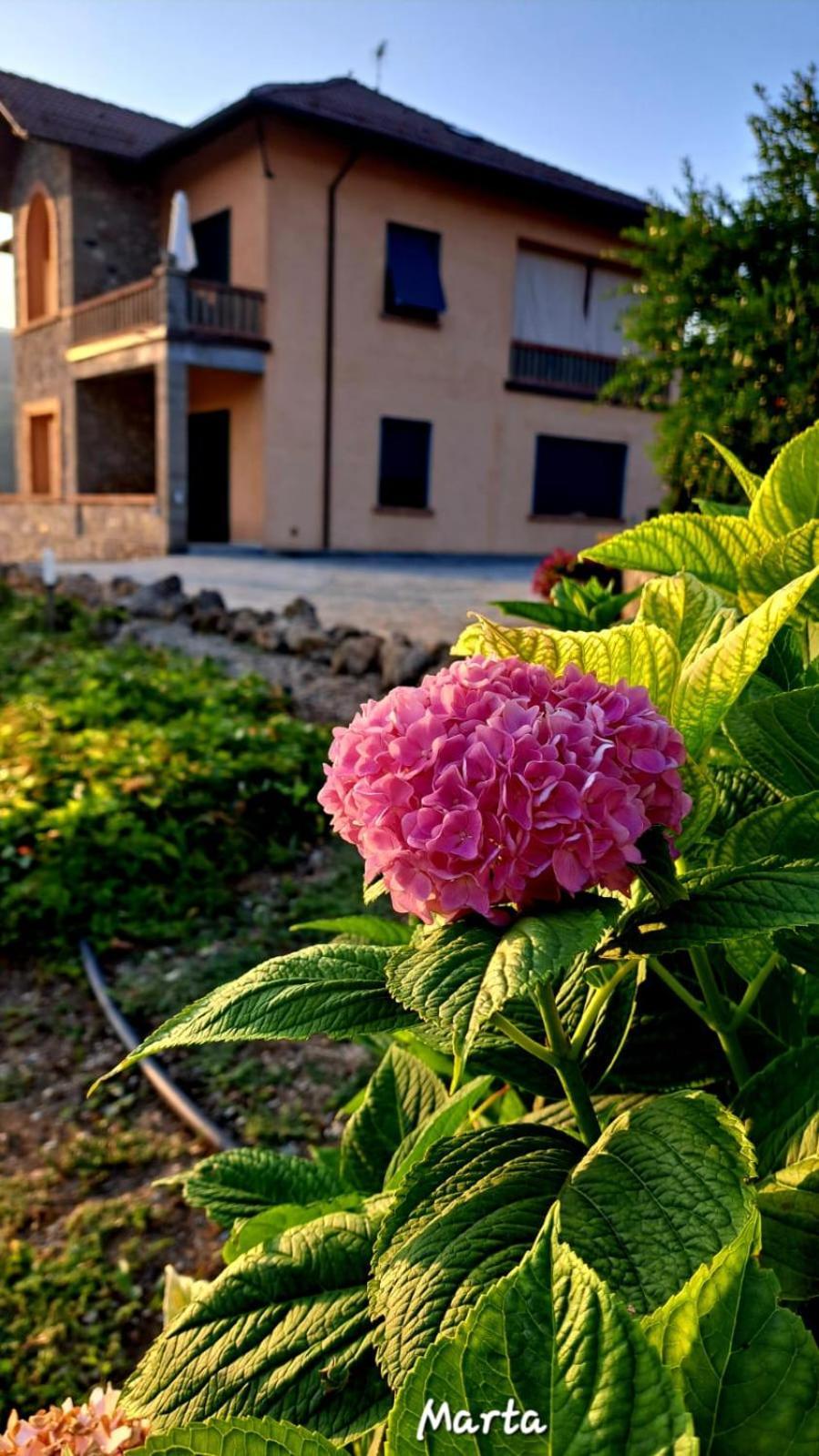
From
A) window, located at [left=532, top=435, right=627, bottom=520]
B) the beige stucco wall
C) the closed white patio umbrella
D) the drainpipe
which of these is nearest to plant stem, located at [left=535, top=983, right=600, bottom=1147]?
the closed white patio umbrella

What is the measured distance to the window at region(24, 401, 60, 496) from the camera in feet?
68.4

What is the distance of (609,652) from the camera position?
2.88ft

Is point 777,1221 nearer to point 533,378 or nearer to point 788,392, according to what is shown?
point 788,392

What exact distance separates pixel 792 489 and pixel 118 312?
1781cm

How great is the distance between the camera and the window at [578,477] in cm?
2056

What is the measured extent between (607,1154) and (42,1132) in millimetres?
2627

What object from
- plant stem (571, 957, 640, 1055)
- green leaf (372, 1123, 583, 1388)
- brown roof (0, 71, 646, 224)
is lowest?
green leaf (372, 1123, 583, 1388)

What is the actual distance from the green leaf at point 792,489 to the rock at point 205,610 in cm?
799

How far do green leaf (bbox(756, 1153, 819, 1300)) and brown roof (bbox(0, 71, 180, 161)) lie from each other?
67.1ft

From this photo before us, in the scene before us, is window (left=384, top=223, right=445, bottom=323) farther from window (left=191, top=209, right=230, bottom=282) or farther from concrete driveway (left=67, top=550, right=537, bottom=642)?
concrete driveway (left=67, top=550, right=537, bottom=642)

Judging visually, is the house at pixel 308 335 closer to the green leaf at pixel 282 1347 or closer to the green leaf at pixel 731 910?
the green leaf at pixel 282 1347

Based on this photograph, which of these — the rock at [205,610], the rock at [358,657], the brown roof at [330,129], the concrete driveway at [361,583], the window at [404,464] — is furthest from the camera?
the window at [404,464]

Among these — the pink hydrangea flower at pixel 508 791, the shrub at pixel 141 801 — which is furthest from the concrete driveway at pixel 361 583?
the pink hydrangea flower at pixel 508 791

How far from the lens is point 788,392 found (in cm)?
598
